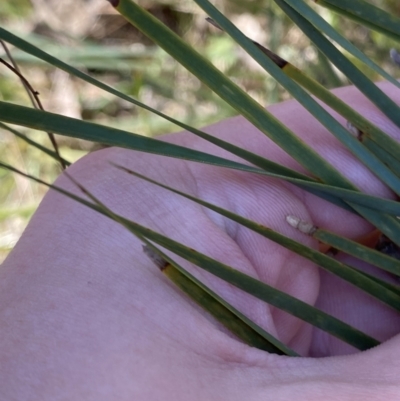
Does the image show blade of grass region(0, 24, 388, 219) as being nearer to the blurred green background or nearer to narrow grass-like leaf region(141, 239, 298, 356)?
narrow grass-like leaf region(141, 239, 298, 356)

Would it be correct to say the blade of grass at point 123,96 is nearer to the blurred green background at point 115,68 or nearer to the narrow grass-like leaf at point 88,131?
the narrow grass-like leaf at point 88,131

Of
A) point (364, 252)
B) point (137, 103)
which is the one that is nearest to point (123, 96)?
point (137, 103)

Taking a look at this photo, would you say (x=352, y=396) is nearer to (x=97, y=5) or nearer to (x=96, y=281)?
(x=96, y=281)

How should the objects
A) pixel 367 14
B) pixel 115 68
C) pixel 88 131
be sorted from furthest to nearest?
pixel 115 68 < pixel 367 14 < pixel 88 131

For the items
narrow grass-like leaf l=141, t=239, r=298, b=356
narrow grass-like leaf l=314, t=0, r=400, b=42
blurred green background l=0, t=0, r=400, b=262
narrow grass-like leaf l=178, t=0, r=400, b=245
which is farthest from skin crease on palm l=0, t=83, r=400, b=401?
blurred green background l=0, t=0, r=400, b=262

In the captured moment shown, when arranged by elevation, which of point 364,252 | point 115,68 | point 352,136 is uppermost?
point 115,68

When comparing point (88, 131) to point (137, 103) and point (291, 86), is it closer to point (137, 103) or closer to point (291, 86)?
point (137, 103)

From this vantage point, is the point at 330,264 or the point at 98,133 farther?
the point at 330,264
